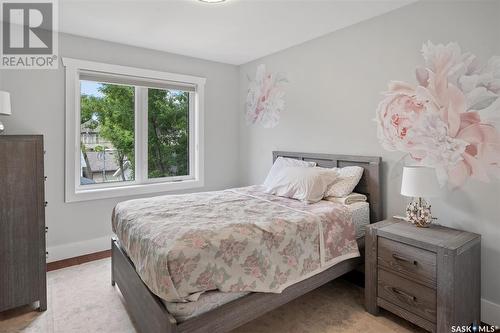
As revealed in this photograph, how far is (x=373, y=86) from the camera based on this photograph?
2723mm

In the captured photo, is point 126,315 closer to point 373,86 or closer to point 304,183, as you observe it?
point 304,183

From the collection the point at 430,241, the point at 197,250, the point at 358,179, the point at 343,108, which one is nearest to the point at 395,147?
the point at 358,179

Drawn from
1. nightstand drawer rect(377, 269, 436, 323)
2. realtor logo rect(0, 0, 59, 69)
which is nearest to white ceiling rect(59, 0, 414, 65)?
realtor logo rect(0, 0, 59, 69)

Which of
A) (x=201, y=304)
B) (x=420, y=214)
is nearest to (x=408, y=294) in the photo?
(x=420, y=214)

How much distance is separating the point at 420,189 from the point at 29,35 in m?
3.80

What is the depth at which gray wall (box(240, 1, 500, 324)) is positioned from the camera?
208 cm

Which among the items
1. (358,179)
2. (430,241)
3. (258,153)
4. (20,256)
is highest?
(258,153)

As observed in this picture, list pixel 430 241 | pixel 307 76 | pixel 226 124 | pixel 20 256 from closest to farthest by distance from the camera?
pixel 430 241
pixel 20 256
pixel 307 76
pixel 226 124

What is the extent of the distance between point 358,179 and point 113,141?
283 centimetres

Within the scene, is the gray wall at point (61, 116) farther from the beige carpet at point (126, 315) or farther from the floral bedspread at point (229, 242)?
the floral bedspread at point (229, 242)

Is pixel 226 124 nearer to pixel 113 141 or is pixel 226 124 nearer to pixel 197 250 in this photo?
pixel 113 141

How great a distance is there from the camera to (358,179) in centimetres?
273

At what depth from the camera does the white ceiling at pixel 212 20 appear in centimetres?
249

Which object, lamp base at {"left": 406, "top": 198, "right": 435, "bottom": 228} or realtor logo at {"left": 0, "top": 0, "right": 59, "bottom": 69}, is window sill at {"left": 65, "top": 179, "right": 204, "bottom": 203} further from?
lamp base at {"left": 406, "top": 198, "right": 435, "bottom": 228}
